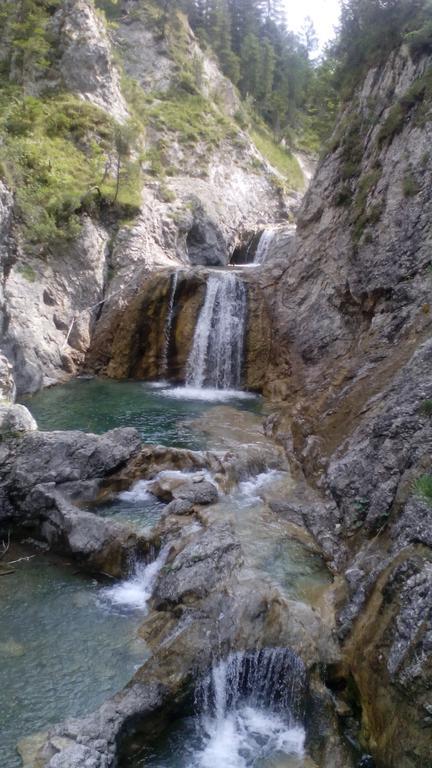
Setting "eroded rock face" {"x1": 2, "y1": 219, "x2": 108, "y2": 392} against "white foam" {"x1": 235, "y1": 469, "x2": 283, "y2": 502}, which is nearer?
"white foam" {"x1": 235, "y1": 469, "x2": 283, "y2": 502}

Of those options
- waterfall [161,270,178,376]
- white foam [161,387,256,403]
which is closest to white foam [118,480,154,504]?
white foam [161,387,256,403]

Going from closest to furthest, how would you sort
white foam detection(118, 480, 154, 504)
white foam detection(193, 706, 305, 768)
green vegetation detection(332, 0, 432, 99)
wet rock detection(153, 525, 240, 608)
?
white foam detection(193, 706, 305, 768) < wet rock detection(153, 525, 240, 608) < white foam detection(118, 480, 154, 504) < green vegetation detection(332, 0, 432, 99)

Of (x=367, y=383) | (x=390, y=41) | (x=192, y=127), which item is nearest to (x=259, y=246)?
(x=192, y=127)

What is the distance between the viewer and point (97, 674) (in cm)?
819

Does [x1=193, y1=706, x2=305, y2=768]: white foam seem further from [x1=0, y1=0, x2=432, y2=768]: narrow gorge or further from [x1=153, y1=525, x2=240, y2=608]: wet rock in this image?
[x1=153, y1=525, x2=240, y2=608]: wet rock

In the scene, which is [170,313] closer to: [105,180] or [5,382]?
[105,180]

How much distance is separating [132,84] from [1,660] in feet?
131

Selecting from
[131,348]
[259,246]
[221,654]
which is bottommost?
[221,654]

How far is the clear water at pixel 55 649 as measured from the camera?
24.7 feet

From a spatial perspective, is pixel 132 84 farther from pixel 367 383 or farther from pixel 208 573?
pixel 208 573

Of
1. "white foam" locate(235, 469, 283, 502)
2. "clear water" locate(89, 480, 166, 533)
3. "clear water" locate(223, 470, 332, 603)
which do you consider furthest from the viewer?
"white foam" locate(235, 469, 283, 502)

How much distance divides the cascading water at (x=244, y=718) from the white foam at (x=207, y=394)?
1348 cm

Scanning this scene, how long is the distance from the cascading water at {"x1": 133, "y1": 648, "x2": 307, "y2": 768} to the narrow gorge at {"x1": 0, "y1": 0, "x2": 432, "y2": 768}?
0.03 meters

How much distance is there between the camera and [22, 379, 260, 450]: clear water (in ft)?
55.3
